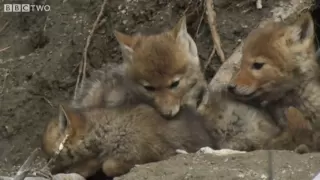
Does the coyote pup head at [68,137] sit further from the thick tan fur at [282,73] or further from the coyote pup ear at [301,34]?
the coyote pup ear at [301,34]

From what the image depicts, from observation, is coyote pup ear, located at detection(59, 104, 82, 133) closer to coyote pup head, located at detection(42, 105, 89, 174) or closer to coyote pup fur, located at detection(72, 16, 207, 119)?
coyote pup head, located at detection(42, 105, 89, 174)

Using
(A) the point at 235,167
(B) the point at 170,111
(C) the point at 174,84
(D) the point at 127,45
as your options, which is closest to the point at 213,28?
(D) the point at 127,45

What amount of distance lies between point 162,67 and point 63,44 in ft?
5.32

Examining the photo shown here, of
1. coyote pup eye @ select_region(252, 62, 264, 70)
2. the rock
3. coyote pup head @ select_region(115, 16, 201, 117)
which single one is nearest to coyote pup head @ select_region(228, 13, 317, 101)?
coyote pup eye @ select_region(252, 62, 264, 70)

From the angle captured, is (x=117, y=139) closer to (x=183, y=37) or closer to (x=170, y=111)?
(x=170, y=111)

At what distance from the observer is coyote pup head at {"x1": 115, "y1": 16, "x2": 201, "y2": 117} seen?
5.77m

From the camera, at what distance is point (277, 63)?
5.36 m

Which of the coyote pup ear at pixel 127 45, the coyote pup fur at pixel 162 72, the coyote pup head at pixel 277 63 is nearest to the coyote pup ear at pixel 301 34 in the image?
the coyote pup head at pixel 277 63

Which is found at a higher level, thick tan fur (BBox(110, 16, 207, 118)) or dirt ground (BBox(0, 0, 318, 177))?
thick tan fur (BBox(110, 16, 207, 118))

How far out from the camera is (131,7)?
7281 millimetres

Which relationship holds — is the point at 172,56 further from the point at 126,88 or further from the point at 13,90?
the point at 13,90

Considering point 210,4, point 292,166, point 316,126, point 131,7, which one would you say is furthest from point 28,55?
point 292,166

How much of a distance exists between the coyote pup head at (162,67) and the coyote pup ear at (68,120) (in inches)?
21.3

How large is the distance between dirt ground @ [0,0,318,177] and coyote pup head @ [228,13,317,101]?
1.37 meters
